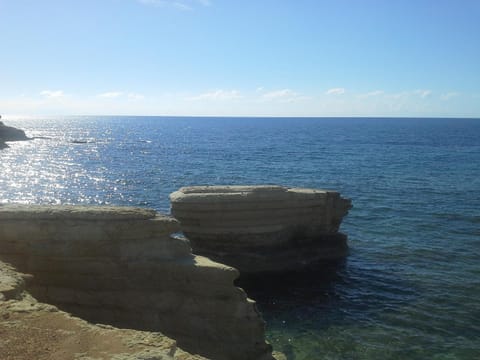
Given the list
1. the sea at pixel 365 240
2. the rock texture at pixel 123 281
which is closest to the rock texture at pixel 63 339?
the rock texture at pixel 123 281

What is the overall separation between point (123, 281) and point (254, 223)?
384 inches

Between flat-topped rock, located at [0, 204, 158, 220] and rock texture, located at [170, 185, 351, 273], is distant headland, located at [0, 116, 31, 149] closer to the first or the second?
rock texture, located at [170, 185, 351, 273]

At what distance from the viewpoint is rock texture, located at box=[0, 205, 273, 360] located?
1350cm

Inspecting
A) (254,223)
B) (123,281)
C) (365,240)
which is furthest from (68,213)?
(365,240)

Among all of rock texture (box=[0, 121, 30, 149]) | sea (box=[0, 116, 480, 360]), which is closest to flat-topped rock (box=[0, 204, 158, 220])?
sea (box=[0, 116, 480, 360])

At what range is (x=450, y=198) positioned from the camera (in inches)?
1553

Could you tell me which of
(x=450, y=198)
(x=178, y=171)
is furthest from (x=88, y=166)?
(x=450, y=198)

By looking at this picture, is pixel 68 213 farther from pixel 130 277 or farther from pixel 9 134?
pixel 9 134

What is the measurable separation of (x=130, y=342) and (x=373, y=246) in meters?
20.9

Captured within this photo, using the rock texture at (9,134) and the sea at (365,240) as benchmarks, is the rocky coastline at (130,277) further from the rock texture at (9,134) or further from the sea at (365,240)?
the rock texture at (9,134)

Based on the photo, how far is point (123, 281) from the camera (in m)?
13.7

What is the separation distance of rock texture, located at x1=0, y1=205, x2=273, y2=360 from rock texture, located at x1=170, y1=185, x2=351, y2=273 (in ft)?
26.3

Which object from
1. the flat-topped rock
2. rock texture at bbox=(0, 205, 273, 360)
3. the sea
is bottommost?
the sea

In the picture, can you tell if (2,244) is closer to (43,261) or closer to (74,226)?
(43,261)
